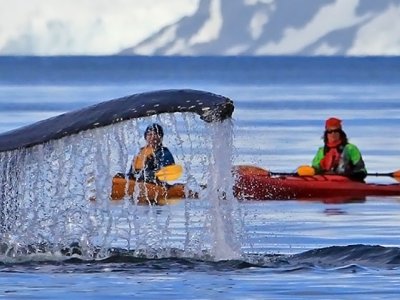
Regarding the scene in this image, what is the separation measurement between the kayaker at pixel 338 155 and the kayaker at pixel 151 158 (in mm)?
2317

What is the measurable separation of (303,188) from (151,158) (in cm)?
440

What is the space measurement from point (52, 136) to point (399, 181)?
12.8 m

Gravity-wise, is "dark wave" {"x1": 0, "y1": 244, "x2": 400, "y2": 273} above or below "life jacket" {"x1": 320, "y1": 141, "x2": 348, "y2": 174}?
below

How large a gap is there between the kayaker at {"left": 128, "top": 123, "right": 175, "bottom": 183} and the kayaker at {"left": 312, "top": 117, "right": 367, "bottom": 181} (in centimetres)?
232

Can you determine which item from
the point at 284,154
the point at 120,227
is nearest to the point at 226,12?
the point at 284,154

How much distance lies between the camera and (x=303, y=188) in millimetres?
19344

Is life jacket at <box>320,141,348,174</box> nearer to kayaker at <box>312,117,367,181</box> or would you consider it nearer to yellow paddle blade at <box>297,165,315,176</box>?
kayaker at <box>312,117,367,181</box>

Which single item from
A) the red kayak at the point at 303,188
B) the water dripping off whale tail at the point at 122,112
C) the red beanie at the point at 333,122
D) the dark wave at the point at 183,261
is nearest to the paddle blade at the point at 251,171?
the red kayak at the point at 303,188

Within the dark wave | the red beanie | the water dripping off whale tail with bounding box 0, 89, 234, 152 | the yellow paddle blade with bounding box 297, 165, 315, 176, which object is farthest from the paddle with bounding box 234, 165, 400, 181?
the water dripping off whale tail with bounding box 0, 89, 234, 152

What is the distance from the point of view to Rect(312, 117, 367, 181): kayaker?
1991cm

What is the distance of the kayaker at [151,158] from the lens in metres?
11.0

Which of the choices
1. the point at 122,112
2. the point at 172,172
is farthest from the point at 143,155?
the point at 172,172

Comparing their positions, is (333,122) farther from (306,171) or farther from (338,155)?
(306,171)

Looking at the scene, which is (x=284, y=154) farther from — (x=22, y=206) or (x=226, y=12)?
(x=226, y=12)
